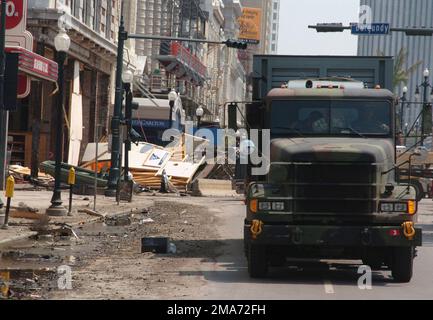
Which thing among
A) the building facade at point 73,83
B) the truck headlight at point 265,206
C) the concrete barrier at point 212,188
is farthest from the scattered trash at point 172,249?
the concrete barrier at point 212,188

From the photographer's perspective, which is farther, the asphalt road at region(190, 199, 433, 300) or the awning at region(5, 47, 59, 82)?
the awning at region(5, 47, 59, 82)

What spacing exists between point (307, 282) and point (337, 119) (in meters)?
2.86

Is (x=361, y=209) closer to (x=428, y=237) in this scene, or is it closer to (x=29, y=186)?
(x=428, y=237)

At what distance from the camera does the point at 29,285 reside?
12.6 metres

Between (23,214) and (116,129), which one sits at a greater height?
(116,129)

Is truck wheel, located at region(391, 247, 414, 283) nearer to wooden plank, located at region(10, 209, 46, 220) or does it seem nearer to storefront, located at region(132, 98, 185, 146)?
wooden plank, located at region(10, 209, 46, 220)

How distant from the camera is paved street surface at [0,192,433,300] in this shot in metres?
12.4

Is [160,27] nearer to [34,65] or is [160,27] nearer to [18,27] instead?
[34,65]

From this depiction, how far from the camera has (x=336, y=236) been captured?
540 inches

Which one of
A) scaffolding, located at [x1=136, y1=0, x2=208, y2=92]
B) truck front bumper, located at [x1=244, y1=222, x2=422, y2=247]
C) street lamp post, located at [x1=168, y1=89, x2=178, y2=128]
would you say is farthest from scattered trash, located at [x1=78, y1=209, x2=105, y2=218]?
scaffolding, located at [x1=136, y1=0, x2=208, y2=92]

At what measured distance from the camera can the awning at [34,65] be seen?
94.4 ft

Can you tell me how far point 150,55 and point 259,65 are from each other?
59595 mm

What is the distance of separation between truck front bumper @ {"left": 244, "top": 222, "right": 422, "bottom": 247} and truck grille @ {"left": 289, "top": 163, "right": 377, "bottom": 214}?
28 centimetres

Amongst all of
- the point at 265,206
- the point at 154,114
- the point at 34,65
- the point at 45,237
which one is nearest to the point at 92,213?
the point at 34,65
